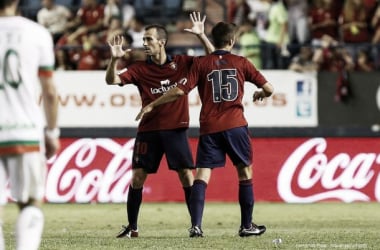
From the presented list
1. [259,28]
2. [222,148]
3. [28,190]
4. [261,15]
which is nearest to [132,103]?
[259,28]

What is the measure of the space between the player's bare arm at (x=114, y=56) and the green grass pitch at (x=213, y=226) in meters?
1.61

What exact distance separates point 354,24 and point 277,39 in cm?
138

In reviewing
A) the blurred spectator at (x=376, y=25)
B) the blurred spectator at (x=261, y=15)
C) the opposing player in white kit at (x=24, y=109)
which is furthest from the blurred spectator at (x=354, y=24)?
the opposing player in white kit at (x=24, y=109)

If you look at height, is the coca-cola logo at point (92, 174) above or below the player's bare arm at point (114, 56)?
below

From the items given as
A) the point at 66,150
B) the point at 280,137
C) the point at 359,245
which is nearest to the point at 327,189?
the point at 280,137

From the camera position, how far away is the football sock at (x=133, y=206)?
12.6 meters

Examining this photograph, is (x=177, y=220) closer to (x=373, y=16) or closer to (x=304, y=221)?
(x=304, y=221)

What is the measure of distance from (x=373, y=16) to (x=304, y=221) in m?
7.29

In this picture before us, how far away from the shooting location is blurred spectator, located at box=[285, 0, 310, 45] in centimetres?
2184

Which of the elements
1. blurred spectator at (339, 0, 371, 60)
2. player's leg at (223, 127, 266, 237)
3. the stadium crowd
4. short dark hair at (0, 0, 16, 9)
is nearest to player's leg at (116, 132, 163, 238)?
player's leg at (223, 127, 266, 237)

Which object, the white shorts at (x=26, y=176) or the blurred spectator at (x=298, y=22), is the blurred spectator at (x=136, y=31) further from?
the white shorts at (x=26, y=176)

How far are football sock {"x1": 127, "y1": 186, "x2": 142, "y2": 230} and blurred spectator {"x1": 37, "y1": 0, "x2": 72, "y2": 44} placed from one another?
10041 mm

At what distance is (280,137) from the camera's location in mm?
19016

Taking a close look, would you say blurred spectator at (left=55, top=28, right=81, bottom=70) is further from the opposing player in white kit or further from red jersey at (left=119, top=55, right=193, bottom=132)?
the opposing player in white kit
